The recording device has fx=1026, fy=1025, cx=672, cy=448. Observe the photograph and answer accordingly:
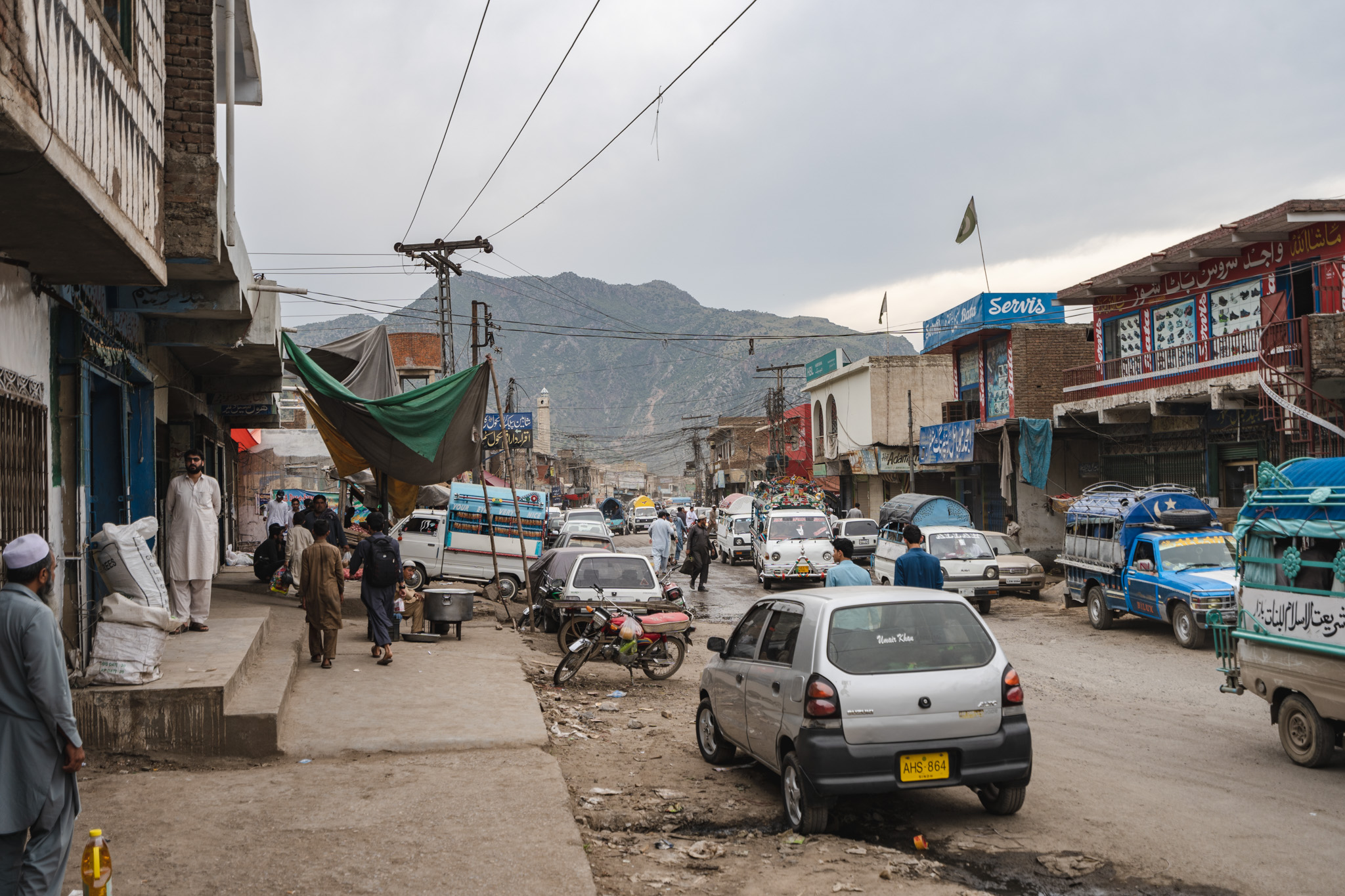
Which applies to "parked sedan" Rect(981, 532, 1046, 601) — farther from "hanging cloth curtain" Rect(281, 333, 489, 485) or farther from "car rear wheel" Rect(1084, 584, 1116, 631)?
"hanging cloth curtain" Rect(281, 333, 489, 485)

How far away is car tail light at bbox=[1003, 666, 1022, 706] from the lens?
20.9 ft

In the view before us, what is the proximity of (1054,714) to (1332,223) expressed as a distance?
567 inches

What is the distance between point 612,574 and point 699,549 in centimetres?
1060

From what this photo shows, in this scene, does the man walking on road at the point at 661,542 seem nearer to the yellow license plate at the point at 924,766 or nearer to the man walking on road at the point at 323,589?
the man walking on road at the point at 323,589

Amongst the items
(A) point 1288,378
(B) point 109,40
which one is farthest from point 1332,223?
(B) point 109,40

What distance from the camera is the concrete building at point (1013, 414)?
29.8 metres

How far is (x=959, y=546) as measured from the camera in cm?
2052

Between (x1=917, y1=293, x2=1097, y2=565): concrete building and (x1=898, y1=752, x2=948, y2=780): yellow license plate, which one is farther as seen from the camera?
(x1=917, y1=293, x2=1097, y2=565): concrete building

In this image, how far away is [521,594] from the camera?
22266 mm

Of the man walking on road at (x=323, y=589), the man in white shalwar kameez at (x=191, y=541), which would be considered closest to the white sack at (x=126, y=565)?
the man in white shalwar kameez at (x=191, y=541)

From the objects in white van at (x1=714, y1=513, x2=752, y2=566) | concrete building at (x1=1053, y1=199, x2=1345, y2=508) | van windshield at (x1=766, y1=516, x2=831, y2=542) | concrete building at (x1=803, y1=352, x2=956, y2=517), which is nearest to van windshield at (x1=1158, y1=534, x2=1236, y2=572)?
concrete building at (x1=1053, y1=199, x2=1345, y2=508)

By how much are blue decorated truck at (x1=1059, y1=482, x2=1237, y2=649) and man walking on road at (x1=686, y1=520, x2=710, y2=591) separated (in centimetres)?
900

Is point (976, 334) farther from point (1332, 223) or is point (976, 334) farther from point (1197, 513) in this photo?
point (1197, 513)

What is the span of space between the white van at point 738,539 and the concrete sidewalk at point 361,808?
26.3 metres
